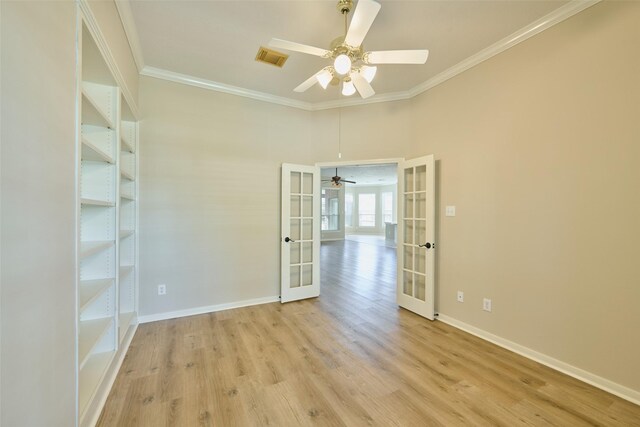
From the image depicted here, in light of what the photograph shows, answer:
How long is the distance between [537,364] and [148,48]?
4817mm

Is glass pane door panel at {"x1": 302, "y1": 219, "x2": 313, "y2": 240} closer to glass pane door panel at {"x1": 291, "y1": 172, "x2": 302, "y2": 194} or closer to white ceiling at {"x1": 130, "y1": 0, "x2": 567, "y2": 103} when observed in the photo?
glass pane door panel at {"x1": 291, "y1": 172, "x2": 302, "y2": 194}

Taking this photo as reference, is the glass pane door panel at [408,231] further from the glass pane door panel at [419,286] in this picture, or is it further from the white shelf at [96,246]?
the white shelf at [96,246]

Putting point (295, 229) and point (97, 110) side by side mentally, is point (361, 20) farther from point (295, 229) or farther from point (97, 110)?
point (295, 229)

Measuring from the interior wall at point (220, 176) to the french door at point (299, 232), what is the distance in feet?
0.51

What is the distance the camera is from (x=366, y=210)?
45.7 ft

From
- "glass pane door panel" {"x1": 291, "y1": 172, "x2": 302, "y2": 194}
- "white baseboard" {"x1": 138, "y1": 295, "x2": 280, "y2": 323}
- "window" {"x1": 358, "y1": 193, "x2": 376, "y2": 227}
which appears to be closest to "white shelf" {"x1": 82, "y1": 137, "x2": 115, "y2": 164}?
"white baseboard" {"x1": 138, "y1": 295, "x2": 280, "y2": 323}

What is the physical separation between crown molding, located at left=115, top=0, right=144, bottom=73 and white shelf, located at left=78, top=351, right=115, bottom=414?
273cm

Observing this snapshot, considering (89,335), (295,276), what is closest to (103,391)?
(89,335)

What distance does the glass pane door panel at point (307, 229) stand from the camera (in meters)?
4.04

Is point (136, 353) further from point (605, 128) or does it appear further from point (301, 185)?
point (605, 128)

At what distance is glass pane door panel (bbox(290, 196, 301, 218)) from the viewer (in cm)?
397

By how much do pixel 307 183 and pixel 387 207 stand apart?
393 inches

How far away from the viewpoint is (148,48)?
2689 mm

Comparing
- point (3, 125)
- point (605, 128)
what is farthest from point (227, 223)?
point (605, 128)
